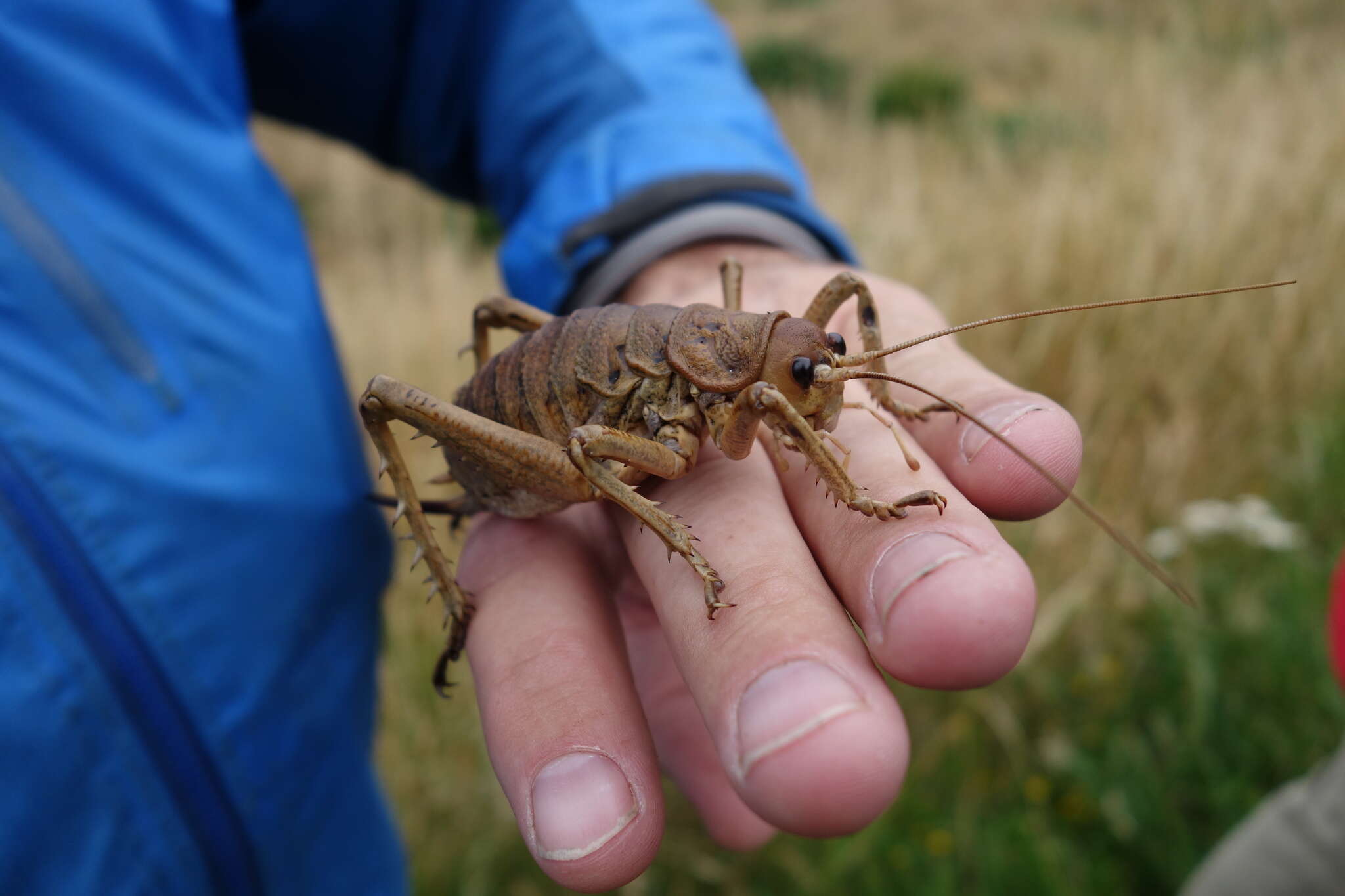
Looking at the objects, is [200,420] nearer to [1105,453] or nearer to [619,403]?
[619,403]

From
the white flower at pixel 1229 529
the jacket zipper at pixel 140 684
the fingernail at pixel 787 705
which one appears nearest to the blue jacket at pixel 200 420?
the jacket zipper at pixel 140 684

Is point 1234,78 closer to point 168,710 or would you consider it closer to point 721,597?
point 721,597

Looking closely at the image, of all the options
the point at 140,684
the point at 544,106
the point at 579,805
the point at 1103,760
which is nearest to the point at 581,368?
the point at 579,805

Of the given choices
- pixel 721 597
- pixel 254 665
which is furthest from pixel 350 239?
pixel 721 597

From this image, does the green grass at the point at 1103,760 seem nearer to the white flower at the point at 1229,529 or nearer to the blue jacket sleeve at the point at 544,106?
the white flower at the point at 1229,529

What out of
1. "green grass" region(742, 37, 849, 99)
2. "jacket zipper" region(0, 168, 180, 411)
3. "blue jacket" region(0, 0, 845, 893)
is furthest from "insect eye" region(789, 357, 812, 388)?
"green grass" region(742, 37, 849, 99)
